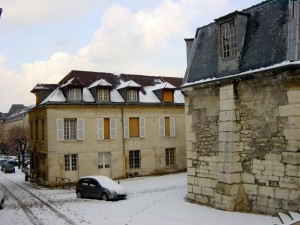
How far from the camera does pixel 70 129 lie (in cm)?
2642

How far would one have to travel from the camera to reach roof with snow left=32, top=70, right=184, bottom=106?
26469 mm

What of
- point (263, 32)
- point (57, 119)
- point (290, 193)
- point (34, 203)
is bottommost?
point (34, 203)

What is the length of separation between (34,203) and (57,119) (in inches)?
329

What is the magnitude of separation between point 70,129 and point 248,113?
650 inches

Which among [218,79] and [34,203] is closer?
[218,79]

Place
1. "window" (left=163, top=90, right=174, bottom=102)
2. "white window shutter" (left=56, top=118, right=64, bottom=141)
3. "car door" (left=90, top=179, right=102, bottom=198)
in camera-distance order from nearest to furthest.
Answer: "car door" (left=90, top=179, right=102, bottom=198), "white window shutter" (left=56, top=118, right=64, bottom=141), "window" (left=163, top=90, right=174, bottom=102)

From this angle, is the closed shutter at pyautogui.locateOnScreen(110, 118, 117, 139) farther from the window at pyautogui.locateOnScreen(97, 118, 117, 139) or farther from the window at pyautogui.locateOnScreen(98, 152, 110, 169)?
the window at pyautogui.locateOnScreen(98, 152, 110, 169)

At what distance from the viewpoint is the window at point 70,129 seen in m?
26.2

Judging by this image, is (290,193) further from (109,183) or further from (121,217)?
(109,183)

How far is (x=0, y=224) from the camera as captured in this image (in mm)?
13430

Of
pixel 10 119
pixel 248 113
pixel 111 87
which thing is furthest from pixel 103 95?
pixel 10 119

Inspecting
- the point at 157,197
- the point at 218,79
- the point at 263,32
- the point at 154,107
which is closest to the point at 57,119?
the point at 154,107

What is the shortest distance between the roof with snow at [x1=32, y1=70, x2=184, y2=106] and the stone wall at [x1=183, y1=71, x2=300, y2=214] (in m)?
12.9

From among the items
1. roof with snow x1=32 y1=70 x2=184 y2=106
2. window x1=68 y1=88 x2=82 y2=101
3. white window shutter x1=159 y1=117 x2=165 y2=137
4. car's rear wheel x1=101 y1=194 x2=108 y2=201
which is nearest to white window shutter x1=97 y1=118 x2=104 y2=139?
roof with snow x1=32 y1=70 x2=184 y2=106
